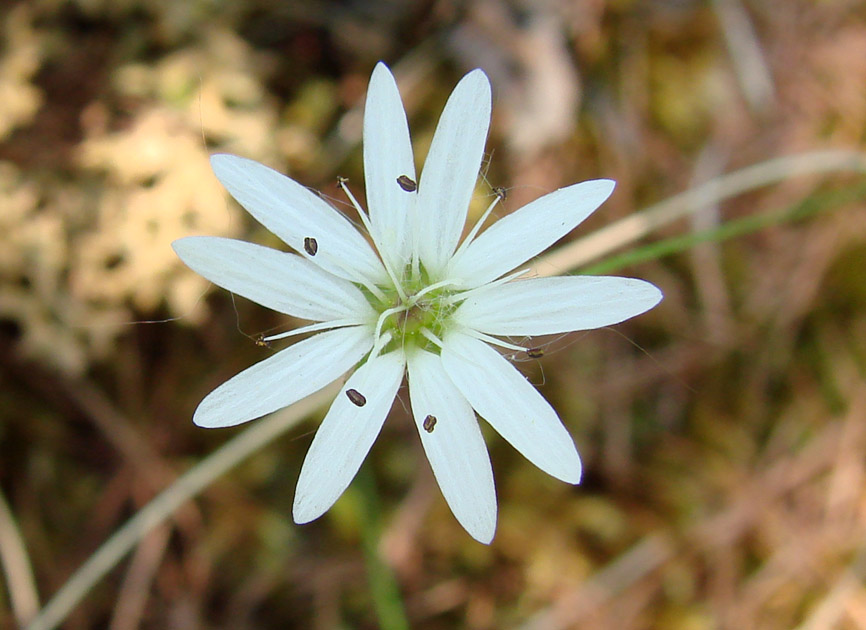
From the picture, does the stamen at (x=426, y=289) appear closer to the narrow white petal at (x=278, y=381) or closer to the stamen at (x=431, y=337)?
the stamen at (x=431, y=337)

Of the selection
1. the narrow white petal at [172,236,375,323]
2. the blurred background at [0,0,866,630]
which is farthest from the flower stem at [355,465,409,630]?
the narrow white petal at [172,236,375,323]

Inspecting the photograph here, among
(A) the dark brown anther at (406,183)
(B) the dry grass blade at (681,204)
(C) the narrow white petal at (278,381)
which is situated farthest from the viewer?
(B) the dry grass blade at (681,204)

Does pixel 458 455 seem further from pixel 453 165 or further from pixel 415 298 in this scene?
pixel 453 165

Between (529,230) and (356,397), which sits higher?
(529,230)

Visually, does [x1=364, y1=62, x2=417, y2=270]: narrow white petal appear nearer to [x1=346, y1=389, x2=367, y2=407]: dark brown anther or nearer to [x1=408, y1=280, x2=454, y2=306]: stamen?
[x1=408, y1=280, x2=454, y2=306]: stamen

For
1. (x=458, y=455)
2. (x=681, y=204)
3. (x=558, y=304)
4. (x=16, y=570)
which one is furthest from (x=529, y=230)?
(x=16, y=570)

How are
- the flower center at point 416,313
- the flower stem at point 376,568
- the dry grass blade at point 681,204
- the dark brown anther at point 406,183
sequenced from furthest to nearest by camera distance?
the flower stem at point 376,568
the dry grass blade at point 681,204
the flower center at point 416,313
the dark brown anther at point 406,183

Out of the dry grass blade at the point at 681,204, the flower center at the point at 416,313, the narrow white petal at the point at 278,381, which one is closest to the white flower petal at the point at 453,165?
the flower center at the point at 416,313

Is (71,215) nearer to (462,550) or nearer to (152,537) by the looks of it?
(152,537)
